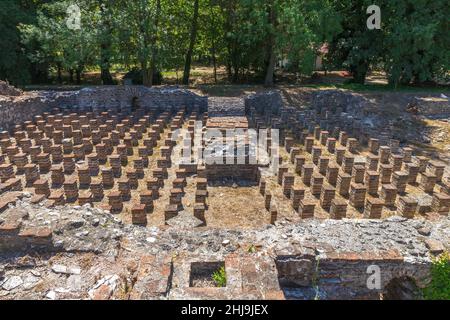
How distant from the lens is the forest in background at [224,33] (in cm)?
1842

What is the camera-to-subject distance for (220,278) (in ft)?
17.6

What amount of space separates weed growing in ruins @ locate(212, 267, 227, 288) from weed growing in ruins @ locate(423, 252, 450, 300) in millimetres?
3452

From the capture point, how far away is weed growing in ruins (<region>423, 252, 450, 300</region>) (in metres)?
5.50

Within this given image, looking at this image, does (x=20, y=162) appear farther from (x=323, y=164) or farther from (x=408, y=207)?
(x=408, y=207)

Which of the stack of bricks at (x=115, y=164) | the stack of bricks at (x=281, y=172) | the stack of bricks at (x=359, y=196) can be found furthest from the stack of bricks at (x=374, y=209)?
the stack of bricks at (x=115, y=164)

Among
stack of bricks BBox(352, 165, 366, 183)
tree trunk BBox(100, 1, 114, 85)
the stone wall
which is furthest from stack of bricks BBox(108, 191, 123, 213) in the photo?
tree trunk BBox(100, 1, 114, 85)

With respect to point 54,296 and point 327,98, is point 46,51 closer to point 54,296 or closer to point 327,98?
point 327,98

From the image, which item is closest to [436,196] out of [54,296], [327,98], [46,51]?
[54,296]

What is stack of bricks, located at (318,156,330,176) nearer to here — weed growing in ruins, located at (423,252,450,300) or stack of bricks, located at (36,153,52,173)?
weed growing in ruins, located at (423,252,450,300)

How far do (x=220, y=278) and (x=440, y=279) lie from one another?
3.70 m

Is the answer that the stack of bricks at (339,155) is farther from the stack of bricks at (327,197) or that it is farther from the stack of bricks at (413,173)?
the stack of bricks at (327,197)

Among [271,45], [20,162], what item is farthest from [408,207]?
[271,45]

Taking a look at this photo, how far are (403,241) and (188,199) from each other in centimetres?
575

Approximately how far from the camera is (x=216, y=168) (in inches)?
436
